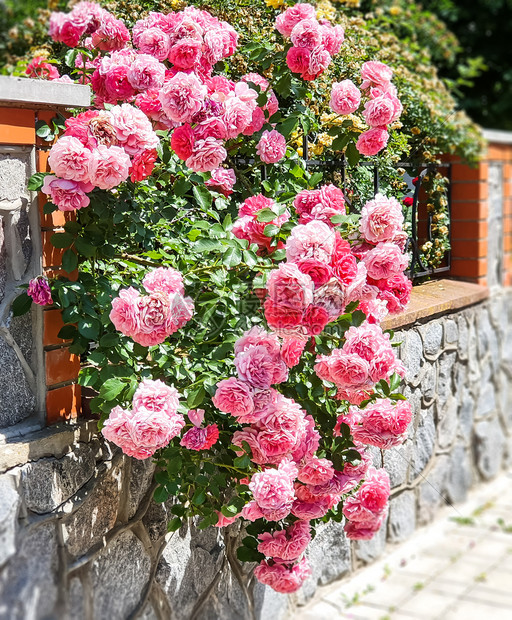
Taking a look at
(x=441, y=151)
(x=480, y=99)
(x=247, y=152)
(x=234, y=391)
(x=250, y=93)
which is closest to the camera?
(x=234, y=391)

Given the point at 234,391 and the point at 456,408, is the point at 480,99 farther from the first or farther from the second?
the point at 234,391

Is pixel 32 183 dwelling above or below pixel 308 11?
below

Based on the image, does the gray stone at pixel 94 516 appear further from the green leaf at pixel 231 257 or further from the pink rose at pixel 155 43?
the pink rose at pixel 155 43

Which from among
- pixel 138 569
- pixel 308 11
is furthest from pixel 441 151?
pixel 138 569

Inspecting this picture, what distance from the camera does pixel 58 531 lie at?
2.24 metres

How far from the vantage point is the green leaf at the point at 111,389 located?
2127 millimetres

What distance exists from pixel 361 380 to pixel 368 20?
11.6ft

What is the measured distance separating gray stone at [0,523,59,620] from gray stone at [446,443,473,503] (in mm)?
2870

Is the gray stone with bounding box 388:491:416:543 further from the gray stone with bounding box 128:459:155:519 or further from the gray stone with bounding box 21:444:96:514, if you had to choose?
the gray stone with bounding box 21:444:96:514

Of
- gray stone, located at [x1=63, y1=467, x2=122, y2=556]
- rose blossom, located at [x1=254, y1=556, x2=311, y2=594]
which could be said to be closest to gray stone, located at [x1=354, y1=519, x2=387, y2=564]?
rose blossom, located at [x1=254, y1=556, x2=311, y2=594]

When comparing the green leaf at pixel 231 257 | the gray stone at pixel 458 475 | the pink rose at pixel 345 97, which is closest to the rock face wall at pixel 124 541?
the gray stone at pixel 458 475

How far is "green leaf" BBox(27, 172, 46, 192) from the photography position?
86.2 inches

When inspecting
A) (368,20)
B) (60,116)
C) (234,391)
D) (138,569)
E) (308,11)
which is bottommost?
(138,569)

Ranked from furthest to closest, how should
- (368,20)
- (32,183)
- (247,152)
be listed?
(368,20)
(247,152)
(32,183)
